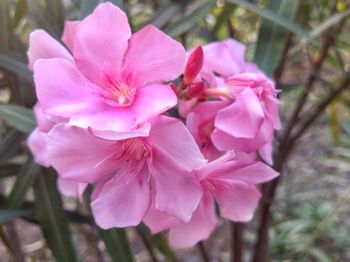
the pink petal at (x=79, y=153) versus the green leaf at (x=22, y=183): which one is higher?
the pink petal at (x=79, y=153)

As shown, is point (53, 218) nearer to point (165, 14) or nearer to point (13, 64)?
point (13, 64)

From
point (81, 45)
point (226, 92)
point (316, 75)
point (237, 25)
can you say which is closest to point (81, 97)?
point (81, 45)

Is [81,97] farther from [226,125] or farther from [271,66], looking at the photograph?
[271,66]

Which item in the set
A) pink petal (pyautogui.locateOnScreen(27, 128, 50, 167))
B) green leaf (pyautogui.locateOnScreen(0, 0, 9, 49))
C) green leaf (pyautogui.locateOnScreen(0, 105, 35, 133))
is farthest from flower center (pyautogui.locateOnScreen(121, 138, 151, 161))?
green leaf (pyautogui.locateOnScreen(0, 0, 9, 49))

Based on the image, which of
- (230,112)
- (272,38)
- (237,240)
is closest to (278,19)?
(272,38)

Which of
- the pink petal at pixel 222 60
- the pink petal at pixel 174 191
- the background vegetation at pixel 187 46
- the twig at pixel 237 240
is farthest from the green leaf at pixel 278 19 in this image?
the twig at pixel 237 240

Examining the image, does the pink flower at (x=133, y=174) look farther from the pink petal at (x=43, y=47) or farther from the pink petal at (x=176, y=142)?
the pink petal at (x=43, y=47)
